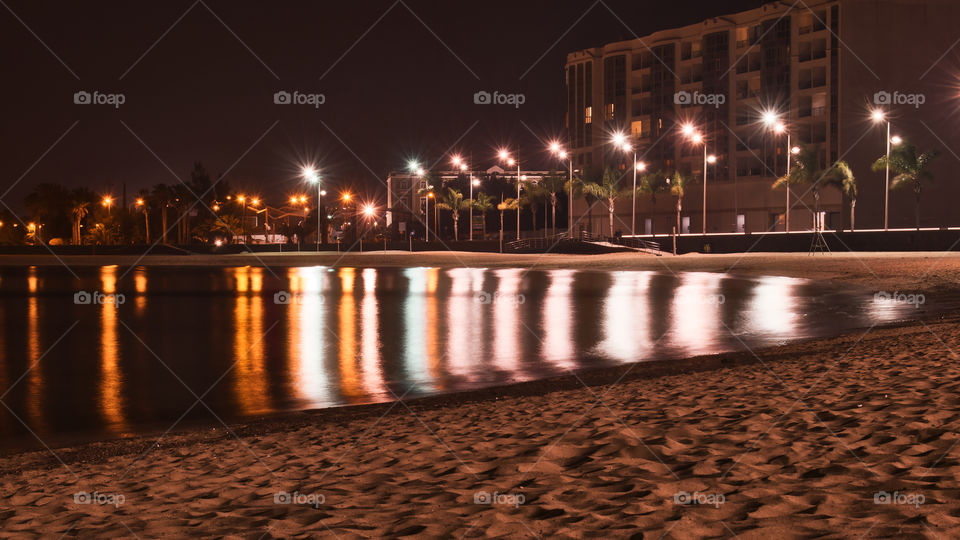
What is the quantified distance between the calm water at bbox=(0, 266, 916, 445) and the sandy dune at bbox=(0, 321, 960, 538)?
2.31 m

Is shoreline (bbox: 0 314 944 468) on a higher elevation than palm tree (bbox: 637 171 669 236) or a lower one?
lower

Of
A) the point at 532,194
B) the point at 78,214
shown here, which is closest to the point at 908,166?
the point at 532,194

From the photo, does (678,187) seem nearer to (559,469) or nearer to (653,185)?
(653,185)

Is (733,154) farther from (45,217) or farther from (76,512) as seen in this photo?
(45,217)

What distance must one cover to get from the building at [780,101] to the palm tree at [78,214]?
76.2 meters

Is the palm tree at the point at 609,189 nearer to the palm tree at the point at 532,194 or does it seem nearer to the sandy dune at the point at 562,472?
the palm tree at the point at 532,194

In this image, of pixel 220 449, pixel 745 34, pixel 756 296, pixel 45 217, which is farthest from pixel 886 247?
pixel 45 217

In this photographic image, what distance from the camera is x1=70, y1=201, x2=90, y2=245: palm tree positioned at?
124312 millimetres

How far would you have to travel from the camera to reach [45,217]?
129m

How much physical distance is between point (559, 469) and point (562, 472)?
9cm

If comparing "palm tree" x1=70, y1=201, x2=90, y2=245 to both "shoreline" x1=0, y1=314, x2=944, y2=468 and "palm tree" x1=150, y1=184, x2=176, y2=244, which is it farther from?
"shoreline" x1=0, y1=314, x2=944, y2=468

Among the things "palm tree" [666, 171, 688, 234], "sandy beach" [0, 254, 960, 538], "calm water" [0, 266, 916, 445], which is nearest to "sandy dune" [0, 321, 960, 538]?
"sandy beach" [0, 254, 960, 538]

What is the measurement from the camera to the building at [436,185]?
125 metres

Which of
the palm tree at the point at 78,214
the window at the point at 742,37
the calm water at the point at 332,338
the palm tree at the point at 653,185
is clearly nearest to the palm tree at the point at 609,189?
the palm tree at the point at 653,185
